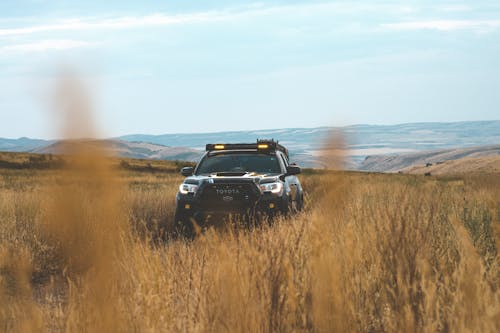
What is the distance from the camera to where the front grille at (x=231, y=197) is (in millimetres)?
11336

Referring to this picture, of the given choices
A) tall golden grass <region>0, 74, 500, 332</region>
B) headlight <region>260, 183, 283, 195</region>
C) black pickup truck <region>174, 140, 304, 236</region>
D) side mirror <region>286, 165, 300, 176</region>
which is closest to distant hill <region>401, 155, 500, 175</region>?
side mirror <region>286, 165, 300, 176</region>

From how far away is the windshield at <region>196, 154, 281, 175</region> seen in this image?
12.6m

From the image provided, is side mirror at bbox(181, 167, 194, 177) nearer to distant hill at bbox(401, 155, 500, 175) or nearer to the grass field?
the grass field

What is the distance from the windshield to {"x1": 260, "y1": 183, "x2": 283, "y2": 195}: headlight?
0.86 metres

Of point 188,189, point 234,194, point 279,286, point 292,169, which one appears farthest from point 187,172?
point 279,286

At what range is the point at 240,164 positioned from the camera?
41.6ft

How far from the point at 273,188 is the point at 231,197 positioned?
2.45ft

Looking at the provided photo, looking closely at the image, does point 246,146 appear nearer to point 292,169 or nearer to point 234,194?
point 292,169

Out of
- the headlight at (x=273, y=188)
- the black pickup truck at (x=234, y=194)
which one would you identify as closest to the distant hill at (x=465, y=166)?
the black pickup truck at (x=234, y=194)

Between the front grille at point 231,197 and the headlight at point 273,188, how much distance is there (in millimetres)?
142

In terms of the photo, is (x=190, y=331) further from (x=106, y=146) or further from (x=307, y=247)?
(x=307, y=247)

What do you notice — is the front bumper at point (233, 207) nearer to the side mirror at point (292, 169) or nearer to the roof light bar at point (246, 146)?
the side mirror at point (292, 169)

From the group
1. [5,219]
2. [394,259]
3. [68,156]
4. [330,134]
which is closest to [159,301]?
[68,156]

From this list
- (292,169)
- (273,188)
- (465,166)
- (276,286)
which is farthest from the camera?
(465,166)
